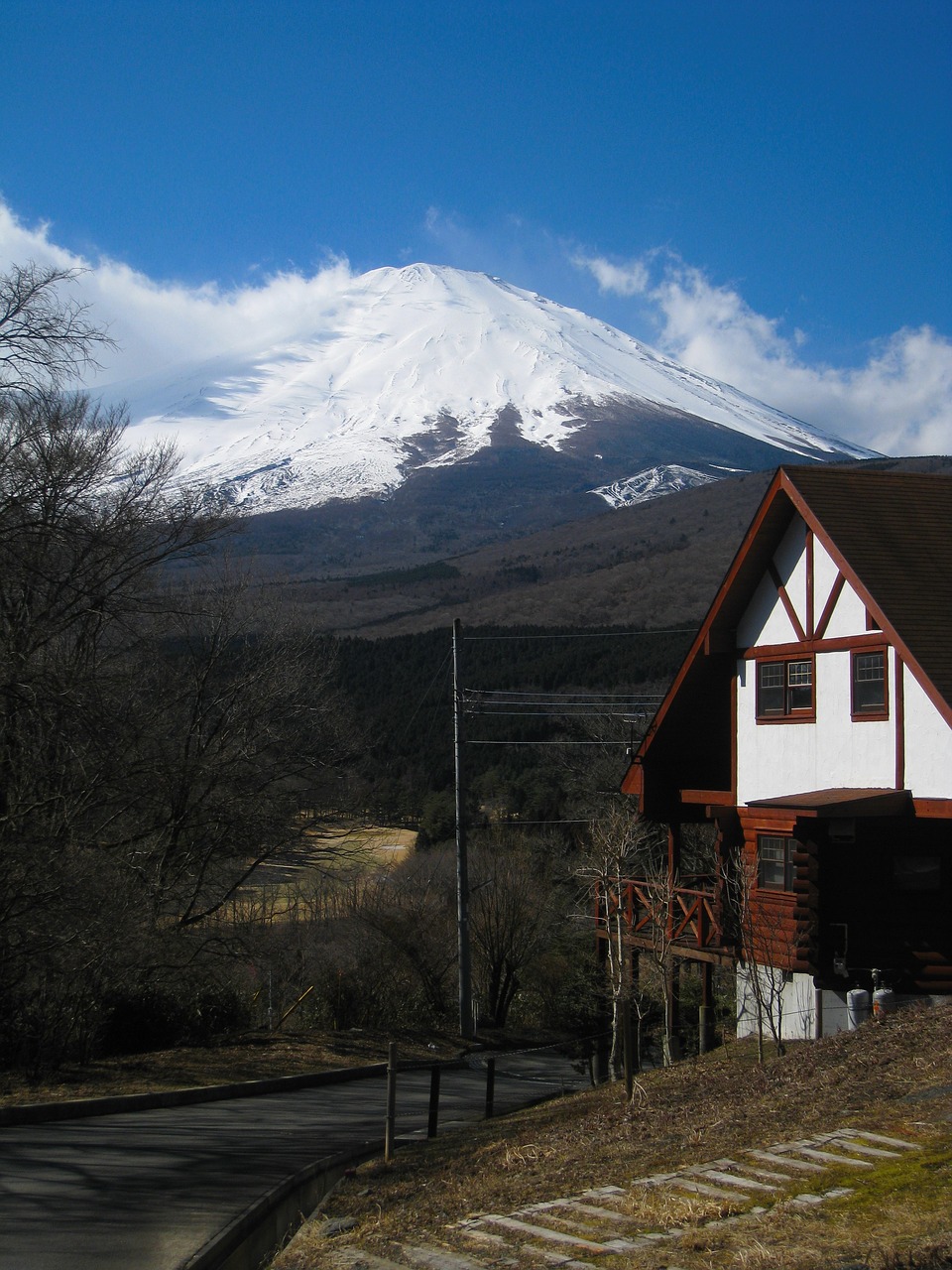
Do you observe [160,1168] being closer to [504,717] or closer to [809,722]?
[809,722]

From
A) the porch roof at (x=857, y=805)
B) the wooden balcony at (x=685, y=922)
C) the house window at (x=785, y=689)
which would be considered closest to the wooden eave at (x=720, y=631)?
the house window at (x=785, y=689)

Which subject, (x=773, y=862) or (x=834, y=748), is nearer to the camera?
(x=834, y=748)

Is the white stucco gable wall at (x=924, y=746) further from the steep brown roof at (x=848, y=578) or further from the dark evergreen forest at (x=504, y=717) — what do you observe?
the dark evergreen forest at (x=504, y=717)

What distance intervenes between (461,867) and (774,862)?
8558 mm

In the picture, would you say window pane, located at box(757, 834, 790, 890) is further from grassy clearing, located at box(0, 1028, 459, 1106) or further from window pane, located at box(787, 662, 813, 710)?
grassy clearing, located at box(0, 1028, 459, 1106)

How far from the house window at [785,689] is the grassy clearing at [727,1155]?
5837 mm

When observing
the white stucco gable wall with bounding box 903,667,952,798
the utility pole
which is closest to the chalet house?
the white stucco gable wall with bounding box 903,667,952,798

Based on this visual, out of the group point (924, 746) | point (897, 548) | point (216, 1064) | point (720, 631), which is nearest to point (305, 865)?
point (216, 1064)

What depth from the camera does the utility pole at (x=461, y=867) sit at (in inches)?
990

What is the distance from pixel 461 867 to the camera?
82.4 feet

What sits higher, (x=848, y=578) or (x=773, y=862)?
(x=848, y=578)

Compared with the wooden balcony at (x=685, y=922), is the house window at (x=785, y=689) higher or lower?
higher

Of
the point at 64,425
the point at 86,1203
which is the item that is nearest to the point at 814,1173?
the point at 86,1203

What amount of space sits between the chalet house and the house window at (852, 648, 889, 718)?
0.08ft
